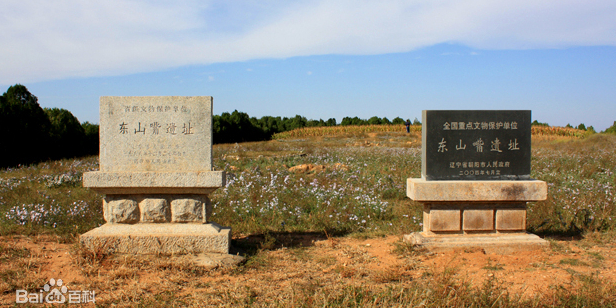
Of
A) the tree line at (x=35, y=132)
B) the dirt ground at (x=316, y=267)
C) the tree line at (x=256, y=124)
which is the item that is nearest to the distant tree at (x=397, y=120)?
the tree line at (x=256, y=124)

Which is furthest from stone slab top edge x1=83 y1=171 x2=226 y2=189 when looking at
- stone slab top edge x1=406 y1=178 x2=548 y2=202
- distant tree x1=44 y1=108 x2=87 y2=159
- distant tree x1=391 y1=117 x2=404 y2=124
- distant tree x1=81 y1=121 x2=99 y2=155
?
distant tree x1=391 y1=117 x2=404 y2=124

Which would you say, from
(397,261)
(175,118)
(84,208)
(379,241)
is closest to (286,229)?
(379,241)

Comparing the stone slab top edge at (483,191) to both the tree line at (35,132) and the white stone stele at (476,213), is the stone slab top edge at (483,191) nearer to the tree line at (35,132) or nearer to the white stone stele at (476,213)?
the white stone stele at (476,213)

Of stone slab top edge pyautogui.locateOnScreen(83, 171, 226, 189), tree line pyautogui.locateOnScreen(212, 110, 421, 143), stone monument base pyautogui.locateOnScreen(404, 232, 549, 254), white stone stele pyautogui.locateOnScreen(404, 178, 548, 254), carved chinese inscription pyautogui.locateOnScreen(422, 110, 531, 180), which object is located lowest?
stone monument base pyautogui.locateOnScreen(404, 232, 549, 254)

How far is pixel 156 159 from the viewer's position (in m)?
4.62

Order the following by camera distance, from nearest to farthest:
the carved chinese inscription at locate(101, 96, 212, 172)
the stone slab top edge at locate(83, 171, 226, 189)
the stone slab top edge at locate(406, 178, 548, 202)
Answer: the stone slab top edge at locate(83, 171, 226, 189), the carved chinese inscription at locate(101, 96, 212, 172), the stone slab top edge at locate(406, 178, 548, 202)

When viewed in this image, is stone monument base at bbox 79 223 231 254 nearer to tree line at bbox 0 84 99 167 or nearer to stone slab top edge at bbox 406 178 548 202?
stone slab top edge at bbox 406 178 548 202

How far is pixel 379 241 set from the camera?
17.9 feet

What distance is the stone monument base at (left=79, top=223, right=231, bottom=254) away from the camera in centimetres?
454

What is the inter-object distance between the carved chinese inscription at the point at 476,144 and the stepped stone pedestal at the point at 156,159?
104 inches

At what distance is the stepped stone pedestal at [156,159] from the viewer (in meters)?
4.57

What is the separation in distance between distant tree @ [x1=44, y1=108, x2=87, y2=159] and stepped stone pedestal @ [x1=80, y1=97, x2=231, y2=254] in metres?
13.9

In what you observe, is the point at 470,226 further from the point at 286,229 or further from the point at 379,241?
the point at 286,229

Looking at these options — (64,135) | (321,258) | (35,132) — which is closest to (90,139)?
(64,135)
